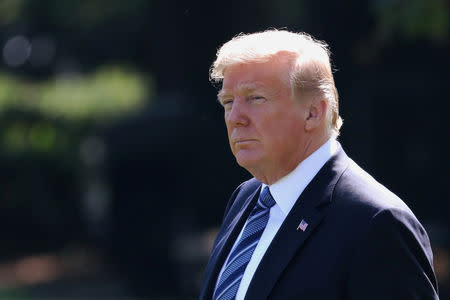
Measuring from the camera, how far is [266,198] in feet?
9.34

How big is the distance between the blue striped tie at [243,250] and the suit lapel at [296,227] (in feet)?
0.44

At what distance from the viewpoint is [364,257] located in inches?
92.0

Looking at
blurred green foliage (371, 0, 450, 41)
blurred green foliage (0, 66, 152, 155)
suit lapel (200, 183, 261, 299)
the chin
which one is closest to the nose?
the chin

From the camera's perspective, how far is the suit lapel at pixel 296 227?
99.3 inches

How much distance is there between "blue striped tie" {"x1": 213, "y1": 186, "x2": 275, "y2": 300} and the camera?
2.71 meters

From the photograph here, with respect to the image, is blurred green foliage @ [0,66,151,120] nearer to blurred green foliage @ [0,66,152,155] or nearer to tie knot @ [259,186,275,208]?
blurred green foliage @ [0,66,152,155]

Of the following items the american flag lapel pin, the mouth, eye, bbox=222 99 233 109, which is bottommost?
the american flag lapel pin

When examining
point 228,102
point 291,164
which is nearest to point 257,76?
point 228,102

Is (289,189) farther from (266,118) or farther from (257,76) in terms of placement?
(257,76)

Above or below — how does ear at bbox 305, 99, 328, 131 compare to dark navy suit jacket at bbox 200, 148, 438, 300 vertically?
above

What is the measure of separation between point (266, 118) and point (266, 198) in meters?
0.30

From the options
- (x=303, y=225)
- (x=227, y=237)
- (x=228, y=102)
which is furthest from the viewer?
(x=227, y=237)

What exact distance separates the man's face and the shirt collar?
0.02 meters

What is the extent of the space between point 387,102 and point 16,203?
6.14 meters
